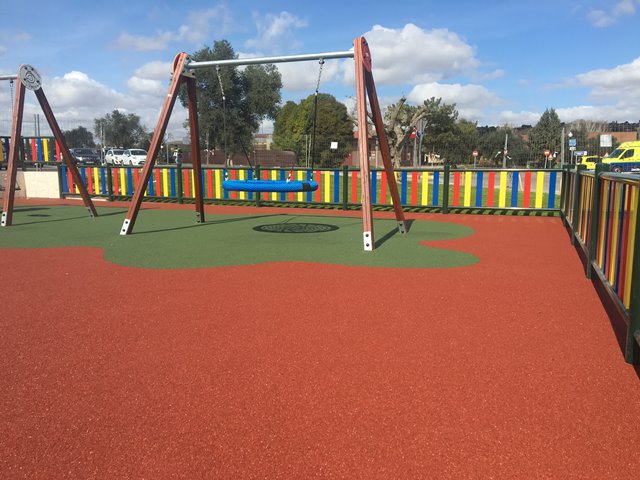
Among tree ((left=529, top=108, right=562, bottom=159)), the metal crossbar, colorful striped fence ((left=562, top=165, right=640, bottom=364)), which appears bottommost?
colorful striped fence ((left=562, top=165, right=640, bottom=364))

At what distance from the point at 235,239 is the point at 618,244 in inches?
236

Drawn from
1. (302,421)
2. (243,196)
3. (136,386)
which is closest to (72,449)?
(136,386)

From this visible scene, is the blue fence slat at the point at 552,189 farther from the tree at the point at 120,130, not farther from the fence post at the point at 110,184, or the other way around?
the tree at the point at 120,130

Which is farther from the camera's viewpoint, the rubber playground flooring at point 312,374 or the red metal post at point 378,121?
the red metal post at point 378,121

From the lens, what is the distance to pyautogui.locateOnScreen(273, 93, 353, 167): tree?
45.9 meters

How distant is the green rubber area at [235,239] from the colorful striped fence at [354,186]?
186 centimetres

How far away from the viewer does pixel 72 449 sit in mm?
2305

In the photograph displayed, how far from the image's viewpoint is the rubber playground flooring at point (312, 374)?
224cm

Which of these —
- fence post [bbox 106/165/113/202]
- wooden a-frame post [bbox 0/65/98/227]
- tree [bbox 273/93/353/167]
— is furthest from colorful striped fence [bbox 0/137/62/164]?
tree [bbox 273/93/353/167]

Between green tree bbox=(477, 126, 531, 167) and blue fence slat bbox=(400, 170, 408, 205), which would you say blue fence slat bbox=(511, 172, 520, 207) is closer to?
blue fence slat bbox=(400, 170, 408, 205)

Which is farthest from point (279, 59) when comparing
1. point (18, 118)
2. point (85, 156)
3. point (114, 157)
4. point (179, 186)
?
point (114, 157)

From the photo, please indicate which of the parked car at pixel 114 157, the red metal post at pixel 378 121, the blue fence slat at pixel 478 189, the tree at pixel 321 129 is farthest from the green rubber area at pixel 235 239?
the parked car at pixel 114 157

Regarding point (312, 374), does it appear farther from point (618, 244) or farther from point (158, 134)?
point (158, 134)

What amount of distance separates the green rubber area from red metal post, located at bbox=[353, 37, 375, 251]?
13.3 inches
